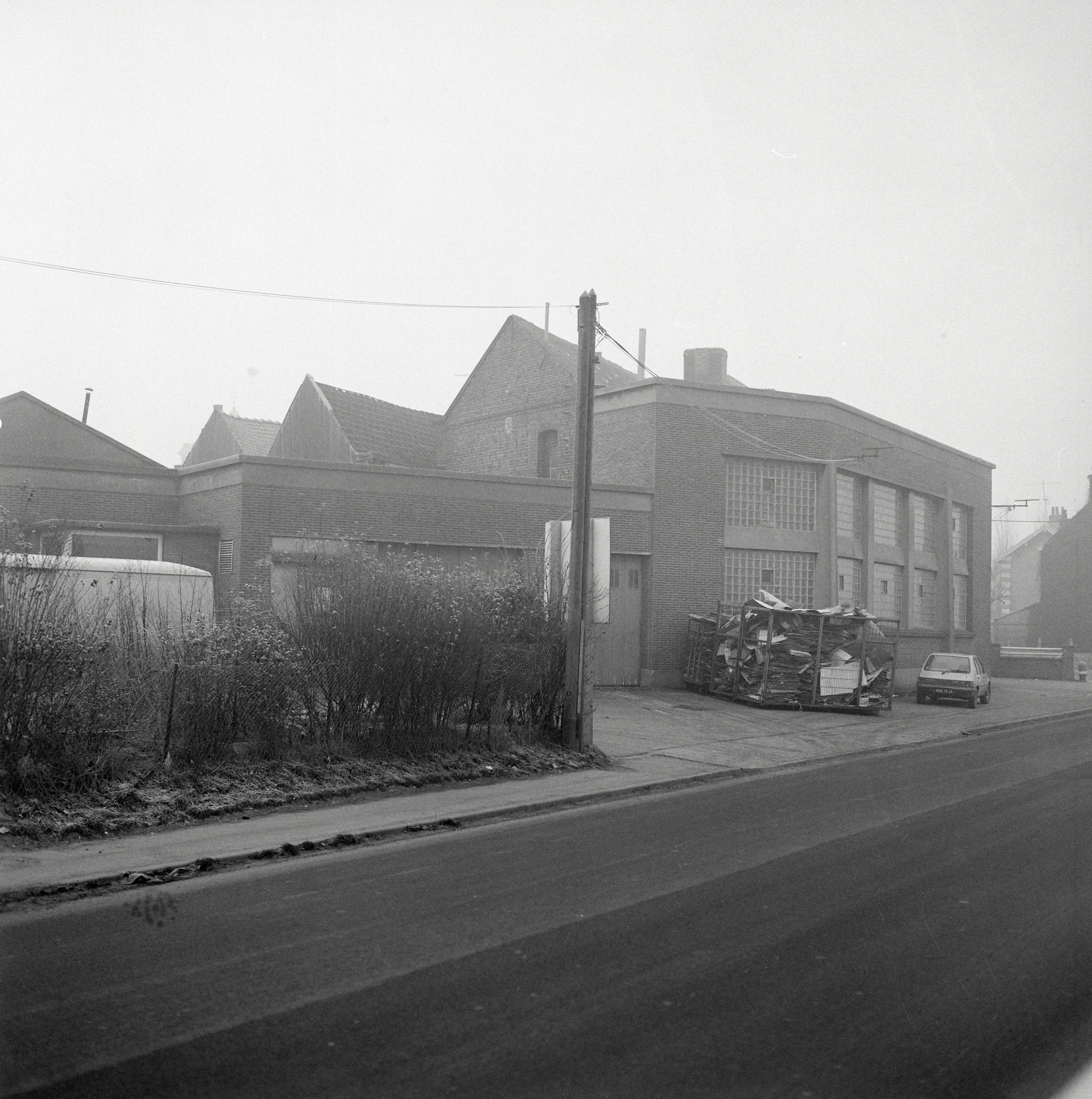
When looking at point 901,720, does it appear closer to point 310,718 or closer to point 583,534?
point 583,534

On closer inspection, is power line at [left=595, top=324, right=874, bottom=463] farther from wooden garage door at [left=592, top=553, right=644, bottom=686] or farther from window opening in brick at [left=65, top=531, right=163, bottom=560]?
window opening in brick at [left=65, top=531, right=163, bottom=560]

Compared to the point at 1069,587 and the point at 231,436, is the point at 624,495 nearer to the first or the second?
the point at 231,436

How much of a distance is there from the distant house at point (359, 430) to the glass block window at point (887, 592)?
14.1 metres

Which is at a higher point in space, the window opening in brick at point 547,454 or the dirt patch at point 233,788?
the window opening in brick at point 547,454

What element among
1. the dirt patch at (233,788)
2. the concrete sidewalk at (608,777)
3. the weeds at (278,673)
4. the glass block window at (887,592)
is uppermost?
the glass block window at (887,592)

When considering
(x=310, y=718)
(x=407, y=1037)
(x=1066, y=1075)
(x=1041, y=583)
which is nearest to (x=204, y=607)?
(x=310, y=718)

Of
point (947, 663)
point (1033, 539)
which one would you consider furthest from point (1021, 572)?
point (947, 663)

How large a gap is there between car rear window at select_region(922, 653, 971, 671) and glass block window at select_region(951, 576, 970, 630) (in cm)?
839

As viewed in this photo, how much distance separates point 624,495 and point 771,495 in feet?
16.1

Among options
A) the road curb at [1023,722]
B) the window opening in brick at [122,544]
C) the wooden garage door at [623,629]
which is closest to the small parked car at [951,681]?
the road curb at [1023,722]

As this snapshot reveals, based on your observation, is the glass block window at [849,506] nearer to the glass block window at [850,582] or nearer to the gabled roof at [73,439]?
the glass block window at [850,582]

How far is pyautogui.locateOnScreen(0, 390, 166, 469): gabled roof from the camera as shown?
38.7 metres

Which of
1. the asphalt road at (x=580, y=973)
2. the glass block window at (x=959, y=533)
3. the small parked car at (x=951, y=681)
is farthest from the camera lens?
the glass block window at (x=959, y=533)

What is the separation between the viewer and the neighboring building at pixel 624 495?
24188 millimetres
